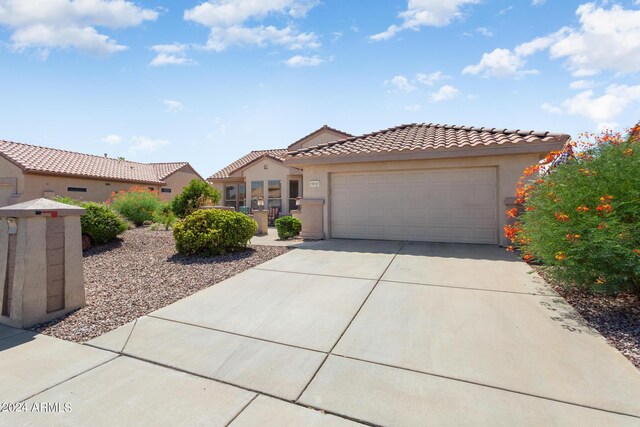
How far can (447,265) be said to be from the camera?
6.72m

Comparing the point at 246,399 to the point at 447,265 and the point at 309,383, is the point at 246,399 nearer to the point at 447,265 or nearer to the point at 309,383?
the point at 309,383

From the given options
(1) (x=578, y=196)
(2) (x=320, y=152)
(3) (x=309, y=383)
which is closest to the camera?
(3) (x=309, y=383)

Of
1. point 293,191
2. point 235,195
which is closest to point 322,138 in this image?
point 293,191

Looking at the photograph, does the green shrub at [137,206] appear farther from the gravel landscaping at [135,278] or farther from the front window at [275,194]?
the front window at [275,194]

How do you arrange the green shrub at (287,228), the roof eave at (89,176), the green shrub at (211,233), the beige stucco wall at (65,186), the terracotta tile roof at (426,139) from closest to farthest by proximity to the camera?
the green shrub at (211,233), the terracotta tile roof at (426,139), the green shrub at (287,228), the roof eave at (89,176), the beige stucco wall at (65,186)

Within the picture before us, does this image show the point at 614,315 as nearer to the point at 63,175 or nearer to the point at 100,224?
the point at 100,224

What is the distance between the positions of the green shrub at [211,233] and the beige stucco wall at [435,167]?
3.20 metres

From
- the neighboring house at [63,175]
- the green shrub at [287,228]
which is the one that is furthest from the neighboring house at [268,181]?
the green shrub at [287,228]

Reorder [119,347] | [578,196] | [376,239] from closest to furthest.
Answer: [119,347] → [578,196] → [376,239]

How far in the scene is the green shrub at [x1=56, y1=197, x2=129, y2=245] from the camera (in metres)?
8.80

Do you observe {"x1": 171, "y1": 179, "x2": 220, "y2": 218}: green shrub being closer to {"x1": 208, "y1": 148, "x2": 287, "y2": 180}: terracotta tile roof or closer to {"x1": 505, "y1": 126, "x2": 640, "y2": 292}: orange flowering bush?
{"x1": 208, "y1": 148, "x2": 287, "y2": 180}: terracotta tile roof

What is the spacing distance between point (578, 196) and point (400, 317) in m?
3.21

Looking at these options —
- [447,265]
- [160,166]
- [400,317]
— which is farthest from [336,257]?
[160,166]

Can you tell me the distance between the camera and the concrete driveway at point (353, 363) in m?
2.41
